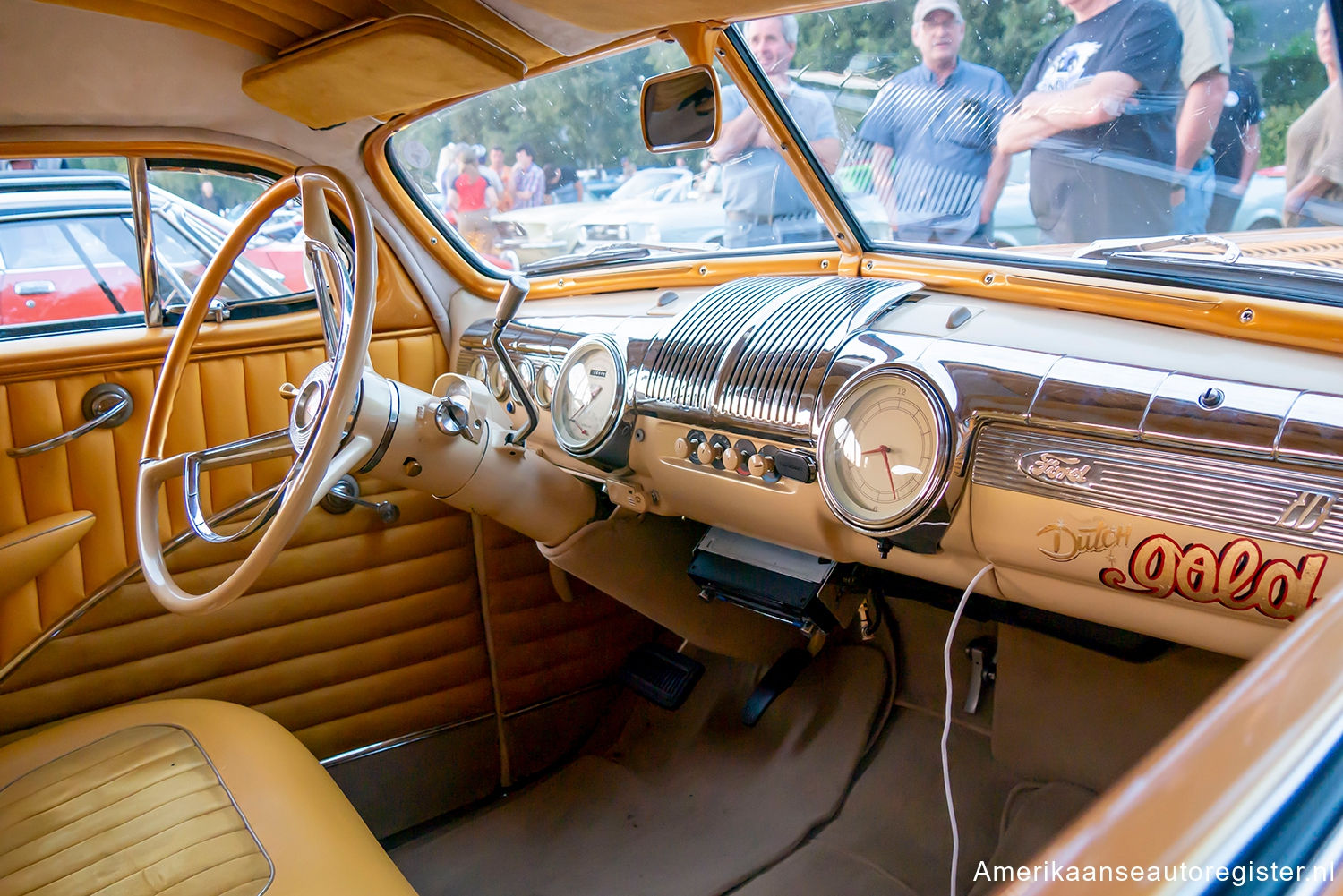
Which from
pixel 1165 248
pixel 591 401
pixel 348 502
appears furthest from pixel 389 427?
pixel 1165 248

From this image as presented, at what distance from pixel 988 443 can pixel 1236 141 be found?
1.74 feet

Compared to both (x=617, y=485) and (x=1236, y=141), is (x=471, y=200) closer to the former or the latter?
(x=617, y=485)

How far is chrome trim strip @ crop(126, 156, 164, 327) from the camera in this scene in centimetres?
212

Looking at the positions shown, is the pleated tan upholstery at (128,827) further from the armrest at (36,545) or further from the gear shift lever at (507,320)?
the gear shift lever at (507,320)

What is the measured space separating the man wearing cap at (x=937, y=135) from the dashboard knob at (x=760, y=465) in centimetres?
60

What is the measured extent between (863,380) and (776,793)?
121 centimetres

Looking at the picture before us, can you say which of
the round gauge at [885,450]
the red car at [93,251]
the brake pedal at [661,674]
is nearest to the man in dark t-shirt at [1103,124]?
the round gauge at [885,450]

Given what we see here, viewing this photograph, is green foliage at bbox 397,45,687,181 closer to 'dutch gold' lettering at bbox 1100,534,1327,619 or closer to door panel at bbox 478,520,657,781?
door panel at bbox 478,520,657,781

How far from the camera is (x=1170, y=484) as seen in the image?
3.84ft

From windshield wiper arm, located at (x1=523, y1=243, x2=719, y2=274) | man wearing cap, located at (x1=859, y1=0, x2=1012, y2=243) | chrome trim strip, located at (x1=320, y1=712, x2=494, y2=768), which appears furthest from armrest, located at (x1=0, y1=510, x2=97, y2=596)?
man wearing cap, located at (x1=859, y1=0, x2=1012, y2=243)

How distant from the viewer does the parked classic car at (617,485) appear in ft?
4.26

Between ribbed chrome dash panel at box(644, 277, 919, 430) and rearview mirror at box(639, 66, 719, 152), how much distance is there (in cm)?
31

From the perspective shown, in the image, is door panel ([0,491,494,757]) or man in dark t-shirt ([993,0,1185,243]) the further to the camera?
door panel ([0,491,494,757])

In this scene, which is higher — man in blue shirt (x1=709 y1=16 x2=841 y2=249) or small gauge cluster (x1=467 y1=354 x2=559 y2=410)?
man in blue shirt (x1=709 y1=16 x2=841 y2=249)
